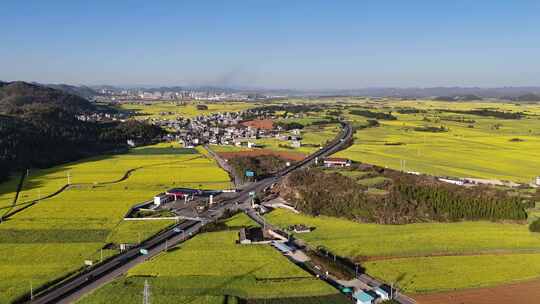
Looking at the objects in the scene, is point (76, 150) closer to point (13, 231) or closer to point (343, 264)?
point (13, 231)

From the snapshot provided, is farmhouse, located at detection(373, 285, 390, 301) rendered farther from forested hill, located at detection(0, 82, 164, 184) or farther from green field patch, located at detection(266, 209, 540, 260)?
forested hill, located at detection(0, 82, 164, 184)

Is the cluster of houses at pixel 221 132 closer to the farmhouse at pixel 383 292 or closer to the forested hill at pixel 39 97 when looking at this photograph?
the forested hill at pixel 39 97

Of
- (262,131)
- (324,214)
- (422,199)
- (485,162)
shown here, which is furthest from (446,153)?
(262,131)

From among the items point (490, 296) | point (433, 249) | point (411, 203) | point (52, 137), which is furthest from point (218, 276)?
point (52, 137)

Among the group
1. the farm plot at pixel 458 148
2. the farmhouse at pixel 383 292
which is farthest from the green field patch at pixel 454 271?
the farm plot at pixel 458 148

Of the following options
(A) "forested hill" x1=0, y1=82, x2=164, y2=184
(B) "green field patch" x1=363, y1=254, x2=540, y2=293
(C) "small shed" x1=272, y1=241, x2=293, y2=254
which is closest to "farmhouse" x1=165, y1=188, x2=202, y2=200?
(C) "small shed" x1=272, y1=241, x2=293, y2=254

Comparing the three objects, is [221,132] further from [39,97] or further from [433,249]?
[39,97]
